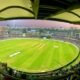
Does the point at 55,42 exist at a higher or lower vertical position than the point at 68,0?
lower

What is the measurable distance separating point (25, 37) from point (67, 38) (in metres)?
8.78

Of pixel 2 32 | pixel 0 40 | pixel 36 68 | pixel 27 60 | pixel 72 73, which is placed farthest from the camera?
pixel 0 40

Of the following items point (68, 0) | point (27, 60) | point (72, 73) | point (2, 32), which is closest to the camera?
point (72, 73)

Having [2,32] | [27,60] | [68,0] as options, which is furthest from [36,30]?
[68,0]

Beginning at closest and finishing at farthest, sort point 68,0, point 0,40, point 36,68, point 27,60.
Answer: point 68,0, point 36,68, point 27,60, point 0,40

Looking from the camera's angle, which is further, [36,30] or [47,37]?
[47,37]

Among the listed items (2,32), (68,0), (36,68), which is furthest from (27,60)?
(68,0)

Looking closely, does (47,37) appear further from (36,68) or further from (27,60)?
(36,68)

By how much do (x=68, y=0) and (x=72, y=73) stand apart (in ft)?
7.92

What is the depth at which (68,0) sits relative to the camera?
5.71 meters

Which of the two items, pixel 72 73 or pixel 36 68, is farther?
pixel 36 68

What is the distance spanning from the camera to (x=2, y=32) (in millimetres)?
36250

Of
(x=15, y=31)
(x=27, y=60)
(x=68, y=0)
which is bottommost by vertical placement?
(x=27, y=60)

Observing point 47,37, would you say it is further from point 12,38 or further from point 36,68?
point 36,68
